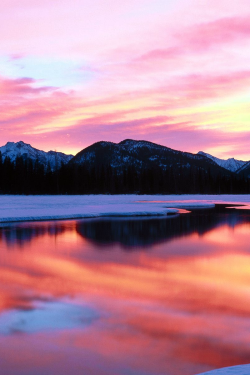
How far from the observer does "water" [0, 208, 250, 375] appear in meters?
5.85

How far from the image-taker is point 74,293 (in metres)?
9.49

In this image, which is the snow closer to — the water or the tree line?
the water

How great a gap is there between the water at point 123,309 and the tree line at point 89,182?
117 m

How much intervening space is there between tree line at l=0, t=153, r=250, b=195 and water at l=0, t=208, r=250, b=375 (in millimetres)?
116561

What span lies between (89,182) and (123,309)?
141m

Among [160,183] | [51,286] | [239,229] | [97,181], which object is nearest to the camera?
[51,286]

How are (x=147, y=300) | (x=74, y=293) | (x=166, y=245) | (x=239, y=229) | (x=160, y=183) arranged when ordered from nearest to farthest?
1. (x=147, y=300)
2. (x=74, y=293)
3. (x=166, y=245)
4. (x=239, y=229)
5. (x=160, y=183)

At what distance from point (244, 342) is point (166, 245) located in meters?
10.9

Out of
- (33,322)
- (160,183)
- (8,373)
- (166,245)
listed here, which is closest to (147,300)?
(33,322)

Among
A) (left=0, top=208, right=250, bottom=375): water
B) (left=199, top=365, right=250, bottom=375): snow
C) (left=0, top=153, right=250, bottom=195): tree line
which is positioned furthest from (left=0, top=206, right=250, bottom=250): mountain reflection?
(left=0, top=153, right=250, bottom=195): tree line

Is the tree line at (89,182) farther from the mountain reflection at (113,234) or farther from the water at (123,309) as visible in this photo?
the water at (123,309)

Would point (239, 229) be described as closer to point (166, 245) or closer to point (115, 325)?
point (166, 245)

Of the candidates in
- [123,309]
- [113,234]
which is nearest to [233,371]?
[123,309]

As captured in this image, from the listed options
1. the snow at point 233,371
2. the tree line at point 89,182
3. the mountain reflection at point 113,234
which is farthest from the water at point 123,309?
the tree line at point 89,182
